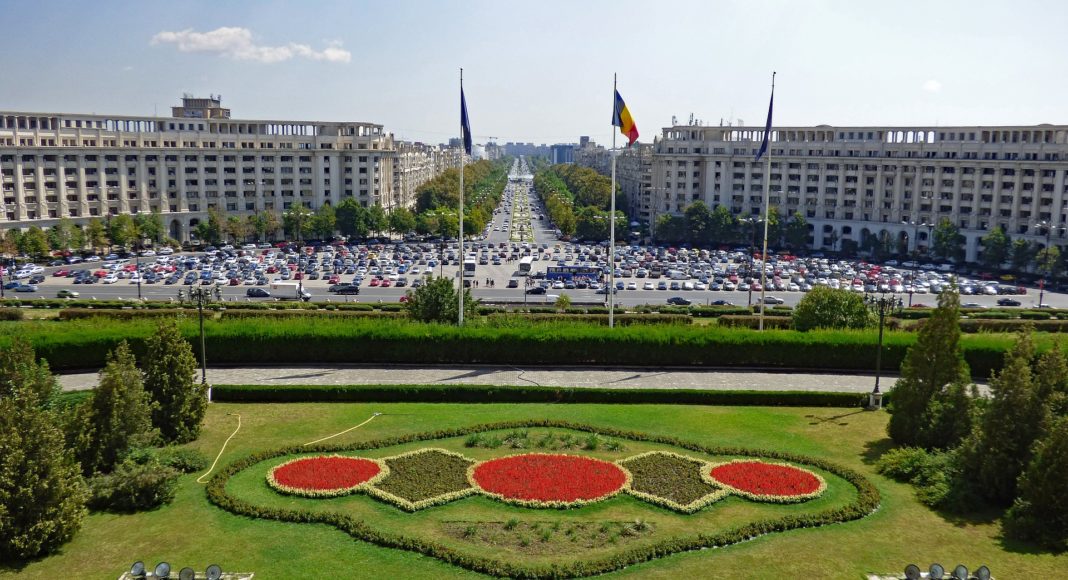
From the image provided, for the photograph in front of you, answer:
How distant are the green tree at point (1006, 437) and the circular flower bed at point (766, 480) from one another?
4.63 metres

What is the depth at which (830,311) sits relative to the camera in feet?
161

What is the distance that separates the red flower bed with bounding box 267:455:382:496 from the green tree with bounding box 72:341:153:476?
4870 millimetres

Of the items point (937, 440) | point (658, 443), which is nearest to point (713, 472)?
point (658, 443)

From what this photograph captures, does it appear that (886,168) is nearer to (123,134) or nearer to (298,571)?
(123,134)

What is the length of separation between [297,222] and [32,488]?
335ft

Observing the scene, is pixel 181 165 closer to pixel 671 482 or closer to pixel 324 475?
pixel 324 475

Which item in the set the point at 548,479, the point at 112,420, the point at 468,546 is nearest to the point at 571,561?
the point at 468,546

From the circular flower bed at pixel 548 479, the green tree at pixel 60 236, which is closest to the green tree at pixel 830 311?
the circular flower bed at pixel 548 479

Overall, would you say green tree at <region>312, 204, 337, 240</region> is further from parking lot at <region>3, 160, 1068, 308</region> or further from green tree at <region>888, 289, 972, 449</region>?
green tree at <region>888, 289, 972, 449</region>

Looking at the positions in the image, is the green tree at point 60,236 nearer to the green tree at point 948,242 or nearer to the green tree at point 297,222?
the green tree at point 297,222

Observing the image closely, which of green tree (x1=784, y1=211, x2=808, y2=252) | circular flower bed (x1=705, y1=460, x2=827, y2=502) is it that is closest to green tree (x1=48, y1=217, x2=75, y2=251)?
green tree (x1=784, y1=211, x2=808, y2=252)

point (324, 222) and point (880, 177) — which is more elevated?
point (880, 177)

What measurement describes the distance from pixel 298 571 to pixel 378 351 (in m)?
23.5

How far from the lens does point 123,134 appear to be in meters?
119
